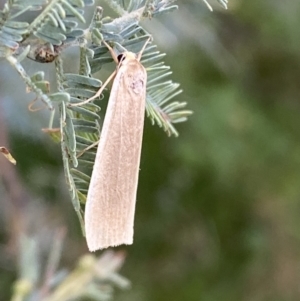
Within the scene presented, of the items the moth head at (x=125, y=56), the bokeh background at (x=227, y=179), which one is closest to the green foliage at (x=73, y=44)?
the moth head at (x=125, y=56)

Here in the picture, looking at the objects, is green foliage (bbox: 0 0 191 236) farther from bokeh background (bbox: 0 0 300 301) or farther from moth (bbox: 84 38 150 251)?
bokeh background (bbox: 0 0 300 301)

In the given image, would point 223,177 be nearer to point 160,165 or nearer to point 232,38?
point 160,165

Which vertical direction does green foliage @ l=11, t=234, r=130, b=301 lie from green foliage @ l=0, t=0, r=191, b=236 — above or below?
below

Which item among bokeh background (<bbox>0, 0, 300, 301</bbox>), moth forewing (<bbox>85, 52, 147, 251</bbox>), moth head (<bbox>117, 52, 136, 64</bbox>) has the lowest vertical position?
moth forewing (<bbox>85, 52, 147, 251</bbox>)

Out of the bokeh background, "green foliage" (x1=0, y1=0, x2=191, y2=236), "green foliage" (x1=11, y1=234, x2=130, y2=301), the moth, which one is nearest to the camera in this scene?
"green foliage" (x1=0, y1=0, x2=191, y2=236)

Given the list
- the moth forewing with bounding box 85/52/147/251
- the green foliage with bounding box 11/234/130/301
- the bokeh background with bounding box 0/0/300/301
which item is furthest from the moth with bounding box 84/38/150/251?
the bokeh background with bounding box 0/0/300/301

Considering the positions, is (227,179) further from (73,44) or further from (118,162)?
(73,44)

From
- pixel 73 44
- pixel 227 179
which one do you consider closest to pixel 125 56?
pixel 73 44

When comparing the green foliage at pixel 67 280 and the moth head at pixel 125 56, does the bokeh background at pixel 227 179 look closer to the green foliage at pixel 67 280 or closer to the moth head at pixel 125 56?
the green foliage at pixel 67 280
